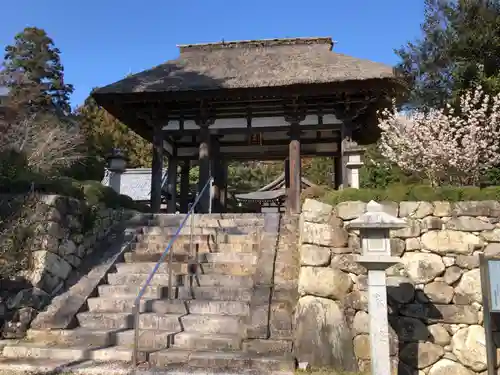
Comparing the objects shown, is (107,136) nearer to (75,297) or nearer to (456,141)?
(75,297)

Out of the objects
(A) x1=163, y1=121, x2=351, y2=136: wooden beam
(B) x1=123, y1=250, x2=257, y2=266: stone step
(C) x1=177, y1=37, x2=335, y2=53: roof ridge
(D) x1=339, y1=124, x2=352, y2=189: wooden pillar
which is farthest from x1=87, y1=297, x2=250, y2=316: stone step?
(C) x1=177, y1=37, x2=335, y2=53: roof ridge

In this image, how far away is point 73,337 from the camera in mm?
4871

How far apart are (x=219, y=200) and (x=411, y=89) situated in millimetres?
6408

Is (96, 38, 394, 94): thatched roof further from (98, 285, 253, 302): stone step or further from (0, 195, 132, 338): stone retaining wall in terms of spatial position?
(98, 285, 253, 302): stone step

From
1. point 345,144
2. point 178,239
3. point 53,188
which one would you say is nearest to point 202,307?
point 178,239

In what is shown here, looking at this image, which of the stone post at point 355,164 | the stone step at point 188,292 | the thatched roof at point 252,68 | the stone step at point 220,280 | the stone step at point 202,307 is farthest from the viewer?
the thatched roof at point 252,68

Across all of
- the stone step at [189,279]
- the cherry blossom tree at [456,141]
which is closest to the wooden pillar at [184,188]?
the stone step at [189,279]

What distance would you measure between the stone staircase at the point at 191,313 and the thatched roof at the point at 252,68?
4179 mm

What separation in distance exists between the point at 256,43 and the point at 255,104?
3.55m

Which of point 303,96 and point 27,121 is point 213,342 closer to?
point 303,96

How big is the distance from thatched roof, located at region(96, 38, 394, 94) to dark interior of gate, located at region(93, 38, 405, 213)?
0.03 meters

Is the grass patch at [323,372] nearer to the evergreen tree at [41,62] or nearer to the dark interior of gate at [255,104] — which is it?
the dark interior of gate at [255,104]

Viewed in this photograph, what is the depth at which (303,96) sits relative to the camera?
985cm

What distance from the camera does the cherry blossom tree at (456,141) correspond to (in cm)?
696
